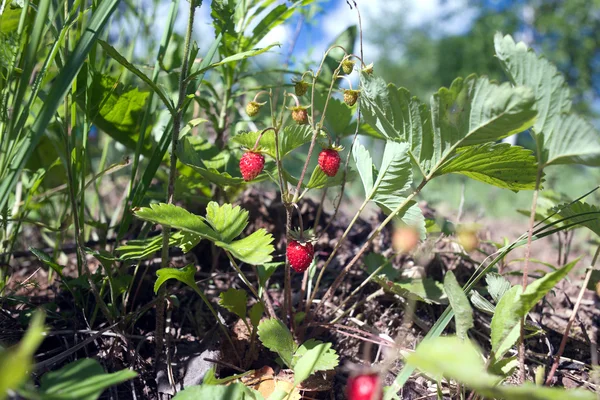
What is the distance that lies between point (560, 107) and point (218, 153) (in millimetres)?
645

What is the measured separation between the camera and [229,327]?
888 mm

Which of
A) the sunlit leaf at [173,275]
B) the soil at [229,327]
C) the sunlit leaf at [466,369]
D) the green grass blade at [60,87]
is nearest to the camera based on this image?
the sunlit leaf at [466,369]

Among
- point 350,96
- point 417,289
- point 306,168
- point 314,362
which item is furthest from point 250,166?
point 417,289

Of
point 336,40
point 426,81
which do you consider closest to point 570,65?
point 426,81

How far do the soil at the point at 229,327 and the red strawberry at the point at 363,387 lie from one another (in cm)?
7

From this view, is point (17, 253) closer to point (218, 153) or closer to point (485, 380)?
point (218, 153)

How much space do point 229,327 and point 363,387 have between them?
388mm

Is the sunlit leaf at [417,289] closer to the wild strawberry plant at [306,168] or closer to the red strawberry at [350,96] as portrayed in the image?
the wild strawberry plant at [306,168]

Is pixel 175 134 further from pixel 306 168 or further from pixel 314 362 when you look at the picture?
pixel 314 362

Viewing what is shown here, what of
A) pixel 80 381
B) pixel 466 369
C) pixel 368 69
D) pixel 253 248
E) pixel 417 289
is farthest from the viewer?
pixel 417 289

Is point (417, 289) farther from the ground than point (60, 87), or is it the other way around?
point (60, 87)

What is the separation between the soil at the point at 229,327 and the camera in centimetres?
76

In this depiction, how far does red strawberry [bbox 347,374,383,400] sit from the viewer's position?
0.56 m

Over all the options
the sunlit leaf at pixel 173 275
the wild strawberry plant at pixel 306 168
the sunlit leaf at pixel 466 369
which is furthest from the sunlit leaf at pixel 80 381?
the sunlit leaf at pixel 466 369
